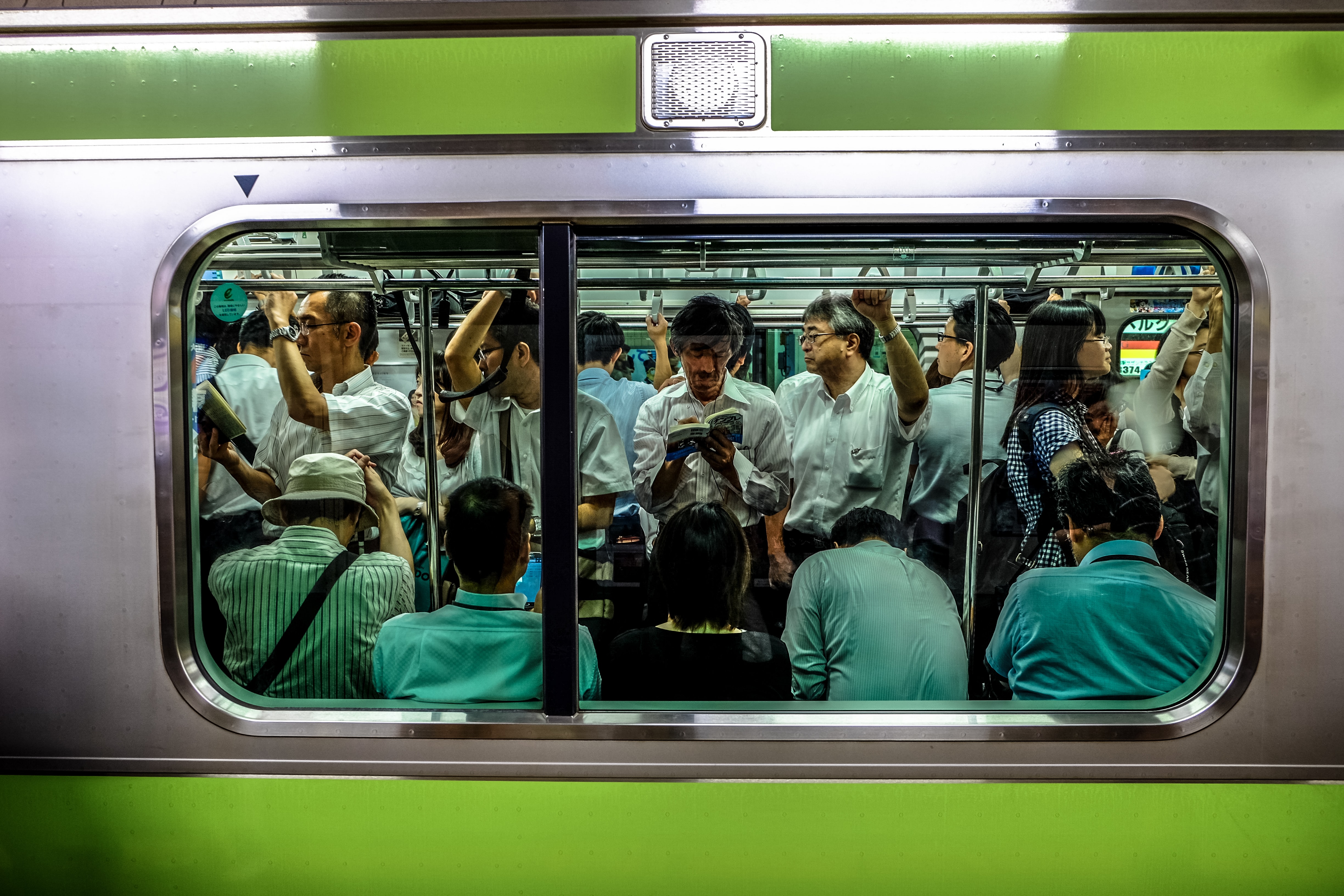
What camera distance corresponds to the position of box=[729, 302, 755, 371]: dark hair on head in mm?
2488

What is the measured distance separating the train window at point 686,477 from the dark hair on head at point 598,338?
16 mm

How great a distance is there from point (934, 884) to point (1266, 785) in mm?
662

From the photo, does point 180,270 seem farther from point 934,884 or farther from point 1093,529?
point 1093,529

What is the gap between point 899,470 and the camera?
2.62 metres

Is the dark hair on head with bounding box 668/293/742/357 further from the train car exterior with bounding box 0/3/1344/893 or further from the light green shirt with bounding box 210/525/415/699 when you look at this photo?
the light green shirt with bounding box 210/525/415/699

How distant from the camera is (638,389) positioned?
2.36 meters

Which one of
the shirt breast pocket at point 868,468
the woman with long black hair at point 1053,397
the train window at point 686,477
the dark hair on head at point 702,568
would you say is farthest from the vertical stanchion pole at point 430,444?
the woman with long black hair at point 1053,397

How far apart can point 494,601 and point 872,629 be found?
0.91 metres

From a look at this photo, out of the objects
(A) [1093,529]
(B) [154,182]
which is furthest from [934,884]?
(B) [154,182]

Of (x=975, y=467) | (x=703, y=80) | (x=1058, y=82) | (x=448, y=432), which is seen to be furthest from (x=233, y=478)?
(x=975, y=467)

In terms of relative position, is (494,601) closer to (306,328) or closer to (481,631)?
(481,631)

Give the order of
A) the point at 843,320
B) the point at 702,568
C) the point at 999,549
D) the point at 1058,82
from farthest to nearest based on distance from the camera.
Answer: the point at 843,320 → the point at 999,549 → the point at 702,568 → the point at 1058,82

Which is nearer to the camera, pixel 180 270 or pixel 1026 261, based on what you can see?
pixel 180 270

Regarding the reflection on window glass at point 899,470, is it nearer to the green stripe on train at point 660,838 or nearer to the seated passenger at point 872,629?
the seated passenger at point 872,629
